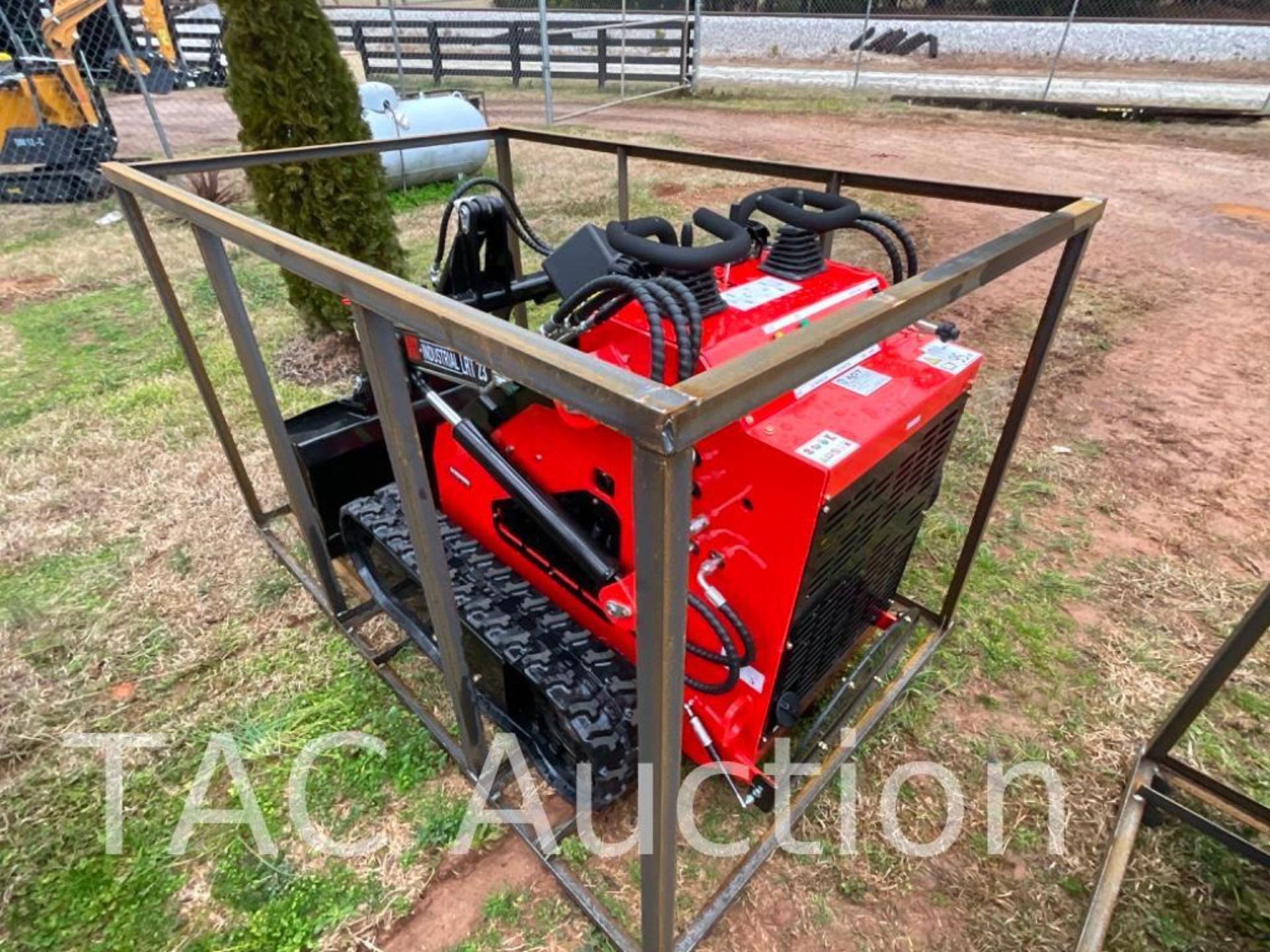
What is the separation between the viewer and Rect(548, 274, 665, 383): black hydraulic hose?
4.26 ft

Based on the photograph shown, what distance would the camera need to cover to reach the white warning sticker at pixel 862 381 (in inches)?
62.7

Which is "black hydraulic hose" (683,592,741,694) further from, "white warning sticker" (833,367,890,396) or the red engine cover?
"white warning sticker" (833,367,890,396)

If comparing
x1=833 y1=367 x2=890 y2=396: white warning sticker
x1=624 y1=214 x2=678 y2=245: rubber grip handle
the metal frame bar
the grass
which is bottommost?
the grass

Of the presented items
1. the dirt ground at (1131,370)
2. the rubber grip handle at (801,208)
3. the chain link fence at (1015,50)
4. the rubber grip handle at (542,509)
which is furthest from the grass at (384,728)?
the chain link fence at (1015,50)

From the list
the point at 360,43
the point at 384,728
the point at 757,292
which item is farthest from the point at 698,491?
the point at 360,43

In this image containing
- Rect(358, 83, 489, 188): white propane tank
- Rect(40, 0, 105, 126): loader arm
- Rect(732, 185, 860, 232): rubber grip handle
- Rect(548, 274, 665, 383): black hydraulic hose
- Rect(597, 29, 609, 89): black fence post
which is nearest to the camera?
Rect(548, 274, 665, 383): black hydraulic hose

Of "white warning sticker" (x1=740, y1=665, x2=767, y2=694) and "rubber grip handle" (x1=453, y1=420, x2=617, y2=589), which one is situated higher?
"rubber grip handle" (x1=453, y1=420, x2=617, y2=589)

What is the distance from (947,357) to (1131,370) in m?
3.00

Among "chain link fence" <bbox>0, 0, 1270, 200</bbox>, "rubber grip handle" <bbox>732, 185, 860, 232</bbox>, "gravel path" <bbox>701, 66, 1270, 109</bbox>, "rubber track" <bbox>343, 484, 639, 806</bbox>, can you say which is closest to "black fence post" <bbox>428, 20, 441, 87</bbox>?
"chain link fence" <bbox>0, 0, 1270, 200</bbox>

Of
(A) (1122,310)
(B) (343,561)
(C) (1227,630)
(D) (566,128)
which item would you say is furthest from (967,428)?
(D) (566,128)

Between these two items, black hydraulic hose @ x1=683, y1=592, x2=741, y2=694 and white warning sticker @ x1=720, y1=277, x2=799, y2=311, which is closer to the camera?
black hydraulic hose @ x1=683, y1=592, x2=741, y2=694

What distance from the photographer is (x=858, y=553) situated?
1.70m

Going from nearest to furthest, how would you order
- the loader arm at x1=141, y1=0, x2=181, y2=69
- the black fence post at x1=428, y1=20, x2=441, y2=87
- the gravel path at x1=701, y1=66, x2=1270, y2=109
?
the gravel path at x1=701, y1=66, x2=1270, y2=109, the loader arm at x1=141, y1=0, x2=181, y2=69, the black fence post at x1=428, y1=20, x2=441, y2=87
